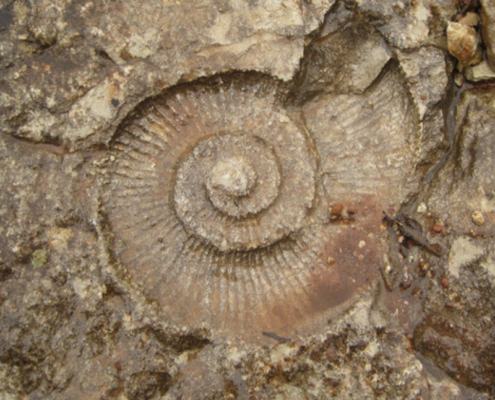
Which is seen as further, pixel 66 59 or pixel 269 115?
pixel 269 115

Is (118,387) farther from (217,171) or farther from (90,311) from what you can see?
(217,171)

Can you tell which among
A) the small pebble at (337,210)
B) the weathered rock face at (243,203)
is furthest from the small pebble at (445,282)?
the small pebble at (337,210)

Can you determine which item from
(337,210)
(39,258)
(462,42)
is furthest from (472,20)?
(39,258)

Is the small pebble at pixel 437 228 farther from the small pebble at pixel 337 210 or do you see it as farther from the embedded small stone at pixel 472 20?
the embedded small stone at pixel 472 20

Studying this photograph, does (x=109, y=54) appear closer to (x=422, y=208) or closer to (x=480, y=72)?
(x=422, y=208)

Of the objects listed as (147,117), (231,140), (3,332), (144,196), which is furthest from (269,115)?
(3,332)
